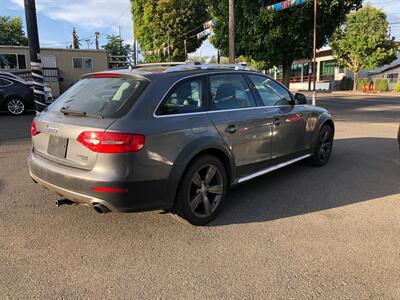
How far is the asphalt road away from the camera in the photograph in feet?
9.09

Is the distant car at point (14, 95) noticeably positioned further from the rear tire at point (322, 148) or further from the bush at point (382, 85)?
the bush at point (382, 85)

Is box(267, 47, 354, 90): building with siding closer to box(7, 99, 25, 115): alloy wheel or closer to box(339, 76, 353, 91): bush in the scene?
box(339, 76, 353, 91): bush

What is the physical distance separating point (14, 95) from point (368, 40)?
107 ft

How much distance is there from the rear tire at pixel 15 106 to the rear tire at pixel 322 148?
1127 centimetres

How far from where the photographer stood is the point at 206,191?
386cm

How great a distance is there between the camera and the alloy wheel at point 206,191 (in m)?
3.76

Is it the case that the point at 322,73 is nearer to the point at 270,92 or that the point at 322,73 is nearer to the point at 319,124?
the point at 319,124

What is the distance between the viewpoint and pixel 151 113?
331 centimetres

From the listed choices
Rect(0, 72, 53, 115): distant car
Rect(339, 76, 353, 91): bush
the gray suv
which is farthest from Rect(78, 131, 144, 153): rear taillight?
Rect(339, 76, 353, 91): bush

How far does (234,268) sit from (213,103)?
5.98ft

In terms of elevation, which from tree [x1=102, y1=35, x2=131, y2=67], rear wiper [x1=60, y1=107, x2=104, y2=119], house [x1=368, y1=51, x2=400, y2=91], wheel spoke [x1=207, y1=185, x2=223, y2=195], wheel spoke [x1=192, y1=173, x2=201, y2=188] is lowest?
wheel spoke [x1=207, y1=185, x2=223, y2=195]

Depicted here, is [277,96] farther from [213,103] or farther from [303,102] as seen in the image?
[213,103]

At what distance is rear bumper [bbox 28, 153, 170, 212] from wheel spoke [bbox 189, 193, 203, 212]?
346 mm

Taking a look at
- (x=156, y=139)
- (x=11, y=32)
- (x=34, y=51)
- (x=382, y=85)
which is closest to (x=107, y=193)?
(x=156, y=139)
